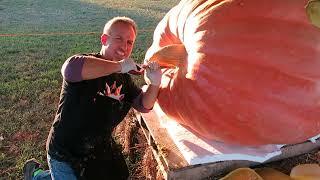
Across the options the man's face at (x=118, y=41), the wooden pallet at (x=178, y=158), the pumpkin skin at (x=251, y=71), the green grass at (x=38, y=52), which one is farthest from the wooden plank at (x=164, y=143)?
the green grass at (x=38, y=52)

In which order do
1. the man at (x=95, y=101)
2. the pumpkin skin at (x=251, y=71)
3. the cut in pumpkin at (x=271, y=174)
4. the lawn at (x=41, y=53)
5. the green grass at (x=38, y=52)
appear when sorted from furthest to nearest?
the green grass at (x=38, y=52) → the lawn at (x=41, y=53) → the cut in pumpkin at (x=271, y=174) → the man at (x=95, y=101) → the pumpkin skin at (x=251, y=71)

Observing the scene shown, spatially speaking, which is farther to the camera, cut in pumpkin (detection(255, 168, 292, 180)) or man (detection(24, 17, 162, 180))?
cut in pumpkin (detection(255, 168, 292, 180))

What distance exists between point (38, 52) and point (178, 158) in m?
4.08

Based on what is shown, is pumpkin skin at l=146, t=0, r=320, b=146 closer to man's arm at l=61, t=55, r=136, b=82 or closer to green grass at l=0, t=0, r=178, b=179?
man's arm at l=61, t=55, r=136, b=82

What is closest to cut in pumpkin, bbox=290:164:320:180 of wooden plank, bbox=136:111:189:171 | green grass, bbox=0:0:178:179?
wooden plank, bbox=136:111:189:171

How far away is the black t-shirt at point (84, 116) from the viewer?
247 centimetres

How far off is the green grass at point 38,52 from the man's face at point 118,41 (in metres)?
1.41

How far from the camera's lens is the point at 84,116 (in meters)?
2.49

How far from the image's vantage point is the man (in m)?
2.37

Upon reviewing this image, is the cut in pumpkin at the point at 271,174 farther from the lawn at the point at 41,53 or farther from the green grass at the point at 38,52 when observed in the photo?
the green grass at the point at 38,52

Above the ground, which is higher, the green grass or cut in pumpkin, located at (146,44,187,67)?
cut in pumpkin, located at (146,44,187,67)

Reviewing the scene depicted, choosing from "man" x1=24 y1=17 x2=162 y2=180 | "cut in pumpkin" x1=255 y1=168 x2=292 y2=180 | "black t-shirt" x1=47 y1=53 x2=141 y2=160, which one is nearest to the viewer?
"man" x1=24 y1=17 x2=162 y2=180

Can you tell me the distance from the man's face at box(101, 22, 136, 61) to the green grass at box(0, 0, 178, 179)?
141 cm

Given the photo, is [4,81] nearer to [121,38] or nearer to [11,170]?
[11,170]
